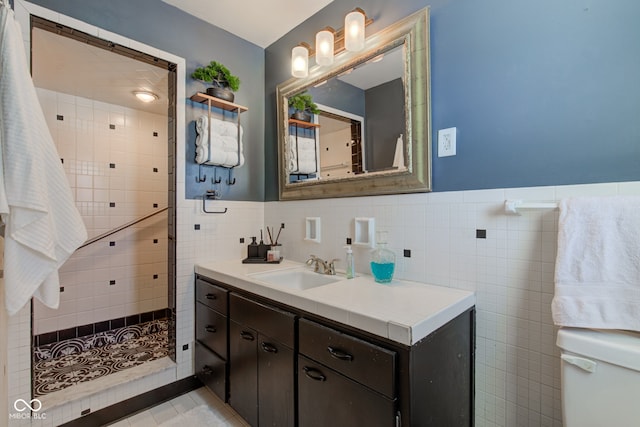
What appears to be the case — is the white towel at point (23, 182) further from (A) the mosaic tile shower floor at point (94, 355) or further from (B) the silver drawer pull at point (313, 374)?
(B) the silver drawer pull at point (313, 374)

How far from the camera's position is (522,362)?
3.62ft

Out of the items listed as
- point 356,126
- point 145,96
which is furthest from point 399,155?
point 145,96

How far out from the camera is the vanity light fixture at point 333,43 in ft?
4.98

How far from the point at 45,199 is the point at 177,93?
1123 millimetres

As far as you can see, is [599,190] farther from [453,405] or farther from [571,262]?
[453,405]

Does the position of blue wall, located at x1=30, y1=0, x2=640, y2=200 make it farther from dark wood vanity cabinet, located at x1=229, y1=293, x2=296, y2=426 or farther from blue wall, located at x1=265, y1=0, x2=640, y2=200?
dark wood vanity cabinet, located at x1=229, y1=293, x2=296, y2=426

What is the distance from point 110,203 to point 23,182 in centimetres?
198

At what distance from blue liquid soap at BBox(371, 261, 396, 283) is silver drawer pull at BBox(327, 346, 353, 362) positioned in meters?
0.48

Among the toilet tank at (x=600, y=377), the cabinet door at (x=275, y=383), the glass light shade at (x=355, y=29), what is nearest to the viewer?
the toilet tank at (x=600, y=377)

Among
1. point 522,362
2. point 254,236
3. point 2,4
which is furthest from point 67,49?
point 522,362

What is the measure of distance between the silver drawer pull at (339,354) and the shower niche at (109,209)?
1.32m

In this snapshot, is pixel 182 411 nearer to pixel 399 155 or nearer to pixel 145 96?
pixel 399 155

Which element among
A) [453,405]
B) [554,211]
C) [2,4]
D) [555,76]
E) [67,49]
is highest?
[67,49]

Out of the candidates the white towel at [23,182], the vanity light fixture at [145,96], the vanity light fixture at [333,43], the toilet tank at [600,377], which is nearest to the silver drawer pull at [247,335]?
the white towel at [23,182]
